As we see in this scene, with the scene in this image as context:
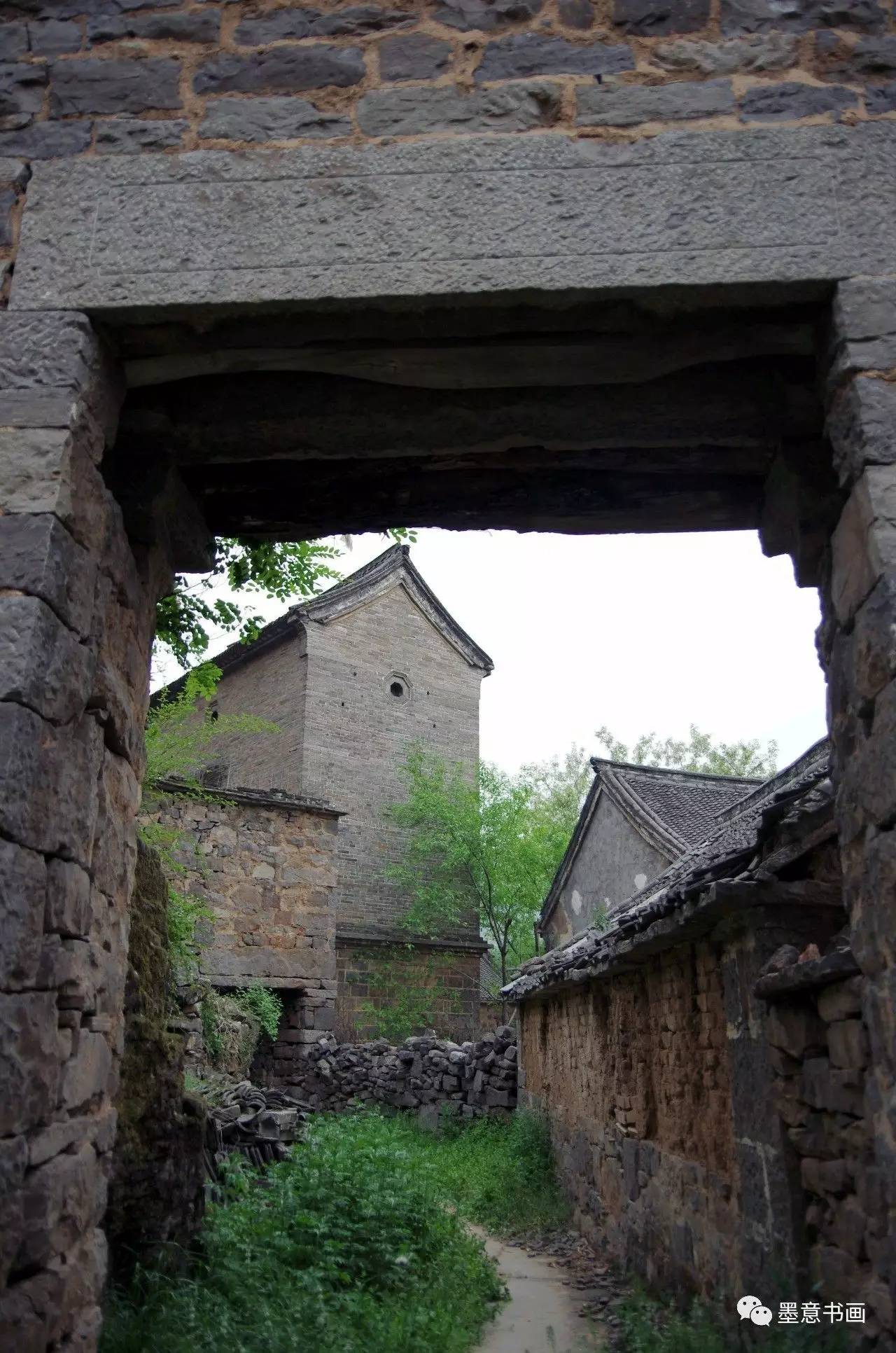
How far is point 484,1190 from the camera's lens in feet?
31.8

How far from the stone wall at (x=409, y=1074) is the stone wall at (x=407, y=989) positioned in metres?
2.64

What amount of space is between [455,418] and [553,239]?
620 millimetres

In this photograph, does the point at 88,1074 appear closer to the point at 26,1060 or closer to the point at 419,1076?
the point at 26,1060

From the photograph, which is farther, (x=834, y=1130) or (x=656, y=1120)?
(x=656, y=1120)

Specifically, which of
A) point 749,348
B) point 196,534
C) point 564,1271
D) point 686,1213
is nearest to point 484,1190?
point 564,1271

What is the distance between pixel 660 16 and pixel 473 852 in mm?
19644

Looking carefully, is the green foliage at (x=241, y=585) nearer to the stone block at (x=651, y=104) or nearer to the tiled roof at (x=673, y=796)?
the stone block at (x=651, y=104)

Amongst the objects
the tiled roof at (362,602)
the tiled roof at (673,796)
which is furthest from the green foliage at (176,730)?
the tiled roof at (362,602)

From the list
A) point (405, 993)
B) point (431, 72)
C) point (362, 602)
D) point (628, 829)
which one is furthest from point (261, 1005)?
point (431, 72)

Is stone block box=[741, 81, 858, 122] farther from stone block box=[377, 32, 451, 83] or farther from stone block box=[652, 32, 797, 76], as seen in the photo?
stone block box=[377, 32, 451, 83]

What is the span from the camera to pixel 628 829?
1538cm

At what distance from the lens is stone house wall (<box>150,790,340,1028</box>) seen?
13141 mm

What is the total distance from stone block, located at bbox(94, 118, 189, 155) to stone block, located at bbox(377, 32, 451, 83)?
54cm

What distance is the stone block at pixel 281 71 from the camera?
2654 mm
